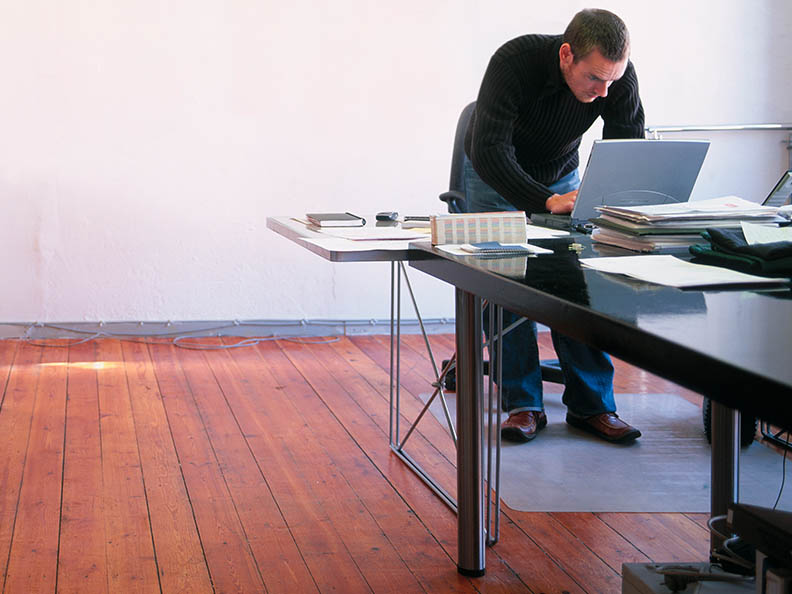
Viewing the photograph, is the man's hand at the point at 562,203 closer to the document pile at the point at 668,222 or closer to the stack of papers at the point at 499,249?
the document pile at the point at 668,222

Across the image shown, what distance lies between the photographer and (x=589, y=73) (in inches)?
98.2

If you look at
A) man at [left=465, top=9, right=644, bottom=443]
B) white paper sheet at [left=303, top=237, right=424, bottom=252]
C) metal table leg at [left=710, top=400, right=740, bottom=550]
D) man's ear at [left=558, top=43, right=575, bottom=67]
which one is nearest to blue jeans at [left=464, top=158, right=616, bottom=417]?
man at [left=465, top=9, right=644, bottom=443]

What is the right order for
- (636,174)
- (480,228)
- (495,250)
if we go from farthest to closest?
1. (636,174)
2. (480,228)
3. (495,250)

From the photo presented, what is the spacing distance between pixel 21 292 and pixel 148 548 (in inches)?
97.7

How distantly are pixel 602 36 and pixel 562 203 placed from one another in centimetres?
45

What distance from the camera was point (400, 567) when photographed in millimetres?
1960

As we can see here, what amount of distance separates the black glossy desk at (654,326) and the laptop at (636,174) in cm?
27

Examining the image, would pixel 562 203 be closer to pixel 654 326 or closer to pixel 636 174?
pixel 636 174

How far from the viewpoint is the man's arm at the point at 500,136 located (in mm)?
2617

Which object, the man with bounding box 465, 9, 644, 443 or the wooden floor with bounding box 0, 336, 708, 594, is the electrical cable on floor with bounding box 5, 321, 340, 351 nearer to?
the wooden floor with bounding box 0, 336, 708, 594

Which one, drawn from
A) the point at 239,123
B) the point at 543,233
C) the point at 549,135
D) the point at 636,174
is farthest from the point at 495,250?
the point at 239,123

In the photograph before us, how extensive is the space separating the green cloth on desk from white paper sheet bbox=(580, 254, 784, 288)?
1.2 inches

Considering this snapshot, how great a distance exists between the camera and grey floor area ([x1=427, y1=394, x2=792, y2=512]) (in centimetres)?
233

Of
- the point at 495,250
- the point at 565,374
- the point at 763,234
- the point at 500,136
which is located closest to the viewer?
the point at 763,234
